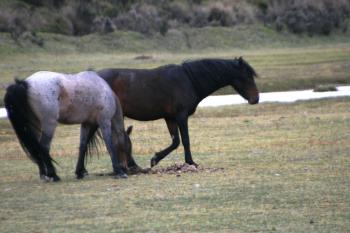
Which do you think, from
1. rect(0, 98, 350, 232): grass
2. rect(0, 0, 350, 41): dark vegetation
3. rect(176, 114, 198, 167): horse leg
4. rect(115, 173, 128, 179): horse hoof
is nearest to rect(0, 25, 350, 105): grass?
rect(0, 0, 350, 41): dark vegetation

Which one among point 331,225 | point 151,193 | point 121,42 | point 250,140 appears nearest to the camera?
point 331,225

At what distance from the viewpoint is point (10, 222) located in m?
10.8

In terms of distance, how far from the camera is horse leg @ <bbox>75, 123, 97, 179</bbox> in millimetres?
14602

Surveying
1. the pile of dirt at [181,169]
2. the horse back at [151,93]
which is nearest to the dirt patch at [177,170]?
the pile of dirt at [181,169]

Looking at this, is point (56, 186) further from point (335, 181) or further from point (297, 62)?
point (297, 62)

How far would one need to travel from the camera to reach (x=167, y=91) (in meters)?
15.6

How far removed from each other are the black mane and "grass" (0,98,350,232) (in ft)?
4.38

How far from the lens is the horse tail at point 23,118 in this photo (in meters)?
13.3

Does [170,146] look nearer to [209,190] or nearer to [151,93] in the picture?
[151,93]

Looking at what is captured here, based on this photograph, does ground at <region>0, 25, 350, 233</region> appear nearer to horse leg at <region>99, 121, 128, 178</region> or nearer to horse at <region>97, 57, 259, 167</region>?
horse leg at <region>99, 121, 128, 178</region>

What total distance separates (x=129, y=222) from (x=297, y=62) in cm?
3257

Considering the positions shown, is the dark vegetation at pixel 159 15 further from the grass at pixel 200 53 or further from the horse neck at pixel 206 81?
the horse neck at pixel 206 81

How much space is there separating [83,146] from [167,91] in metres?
1.81

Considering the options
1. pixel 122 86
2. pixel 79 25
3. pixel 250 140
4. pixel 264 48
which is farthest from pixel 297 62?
pixel 122 86
